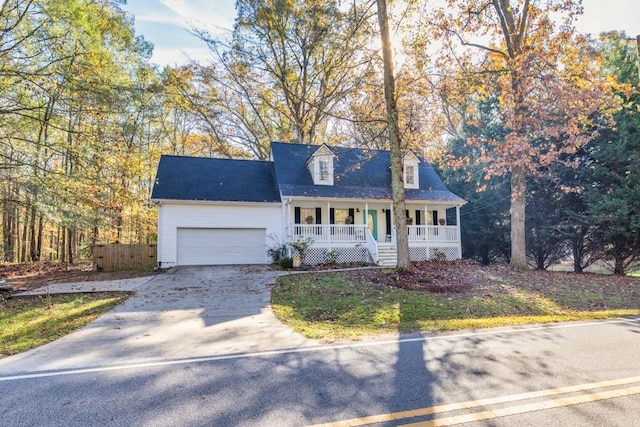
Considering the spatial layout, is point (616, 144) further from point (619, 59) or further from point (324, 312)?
point (324, 312)

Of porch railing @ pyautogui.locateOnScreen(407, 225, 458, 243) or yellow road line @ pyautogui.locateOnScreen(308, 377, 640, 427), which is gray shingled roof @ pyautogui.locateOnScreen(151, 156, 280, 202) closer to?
porch railing @ pyautogui.locateOnScreen(407, 225, 458, 243)

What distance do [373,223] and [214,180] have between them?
8.56 m

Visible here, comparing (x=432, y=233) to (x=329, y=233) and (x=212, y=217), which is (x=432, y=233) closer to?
(x=329, y=233)

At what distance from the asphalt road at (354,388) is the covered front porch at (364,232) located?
1151 cm

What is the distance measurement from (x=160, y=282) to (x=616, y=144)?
19514mm

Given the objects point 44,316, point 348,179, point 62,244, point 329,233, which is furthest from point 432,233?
point 62,244

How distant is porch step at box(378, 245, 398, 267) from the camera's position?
1628 cm

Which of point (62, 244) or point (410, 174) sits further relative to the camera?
point (62, 244)

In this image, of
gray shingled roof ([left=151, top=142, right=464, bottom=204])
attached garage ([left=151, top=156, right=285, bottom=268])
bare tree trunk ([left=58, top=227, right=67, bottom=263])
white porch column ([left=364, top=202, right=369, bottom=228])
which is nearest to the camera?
attached garage ([left=151, top=156, right=285, bottom=268])

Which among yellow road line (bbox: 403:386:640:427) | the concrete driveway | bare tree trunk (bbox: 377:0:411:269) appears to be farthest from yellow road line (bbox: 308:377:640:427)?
bare tree trunk (bbox: 377:0:411:269)

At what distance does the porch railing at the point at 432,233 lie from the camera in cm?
1814

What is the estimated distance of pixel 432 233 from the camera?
18.6 m

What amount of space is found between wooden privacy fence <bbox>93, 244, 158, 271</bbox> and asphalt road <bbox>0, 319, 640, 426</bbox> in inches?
530

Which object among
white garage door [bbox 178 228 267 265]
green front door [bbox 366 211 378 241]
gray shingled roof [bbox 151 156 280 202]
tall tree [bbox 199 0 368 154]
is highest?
tall tree [bbox 199 0 368 154]
